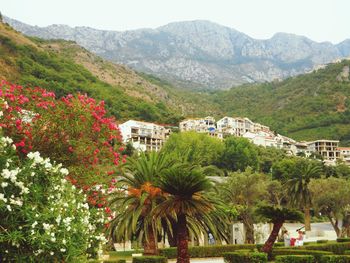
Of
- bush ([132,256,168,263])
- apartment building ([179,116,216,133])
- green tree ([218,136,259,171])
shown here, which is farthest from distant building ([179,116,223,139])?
bush ([132,256,168,263])

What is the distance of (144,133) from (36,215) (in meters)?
113

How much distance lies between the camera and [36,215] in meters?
8.77

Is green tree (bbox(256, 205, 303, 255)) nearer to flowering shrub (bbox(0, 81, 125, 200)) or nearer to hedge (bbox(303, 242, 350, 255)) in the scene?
hedge (bbox(303, 242, 350, 255))

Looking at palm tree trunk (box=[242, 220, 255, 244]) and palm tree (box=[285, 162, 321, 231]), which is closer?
palm tree trunk (box=[242, 220, 255, 244])

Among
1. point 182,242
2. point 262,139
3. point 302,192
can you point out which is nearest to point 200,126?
point 262,139

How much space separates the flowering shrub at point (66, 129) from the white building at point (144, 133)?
99.4 m

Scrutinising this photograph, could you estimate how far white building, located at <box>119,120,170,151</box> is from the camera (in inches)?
4680

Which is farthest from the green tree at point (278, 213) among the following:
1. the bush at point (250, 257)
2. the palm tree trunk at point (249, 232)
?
the palm tree trunk at point (249, 232)

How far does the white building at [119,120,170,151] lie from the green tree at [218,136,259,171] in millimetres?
21351

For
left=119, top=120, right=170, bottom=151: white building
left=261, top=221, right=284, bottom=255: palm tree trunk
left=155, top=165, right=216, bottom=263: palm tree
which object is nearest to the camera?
left=155, top=165, right=216, bottom=263: palm tree

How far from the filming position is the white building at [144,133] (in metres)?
119

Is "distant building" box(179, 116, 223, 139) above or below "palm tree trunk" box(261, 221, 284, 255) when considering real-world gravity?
above

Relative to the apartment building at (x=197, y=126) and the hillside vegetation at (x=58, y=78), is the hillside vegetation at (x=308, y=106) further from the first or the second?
the hillside vegetation at (x=58, y=78)

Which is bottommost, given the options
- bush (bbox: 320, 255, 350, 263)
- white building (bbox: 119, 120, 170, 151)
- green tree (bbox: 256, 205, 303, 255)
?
bush (bbox: 320, 255, 350, 263)
